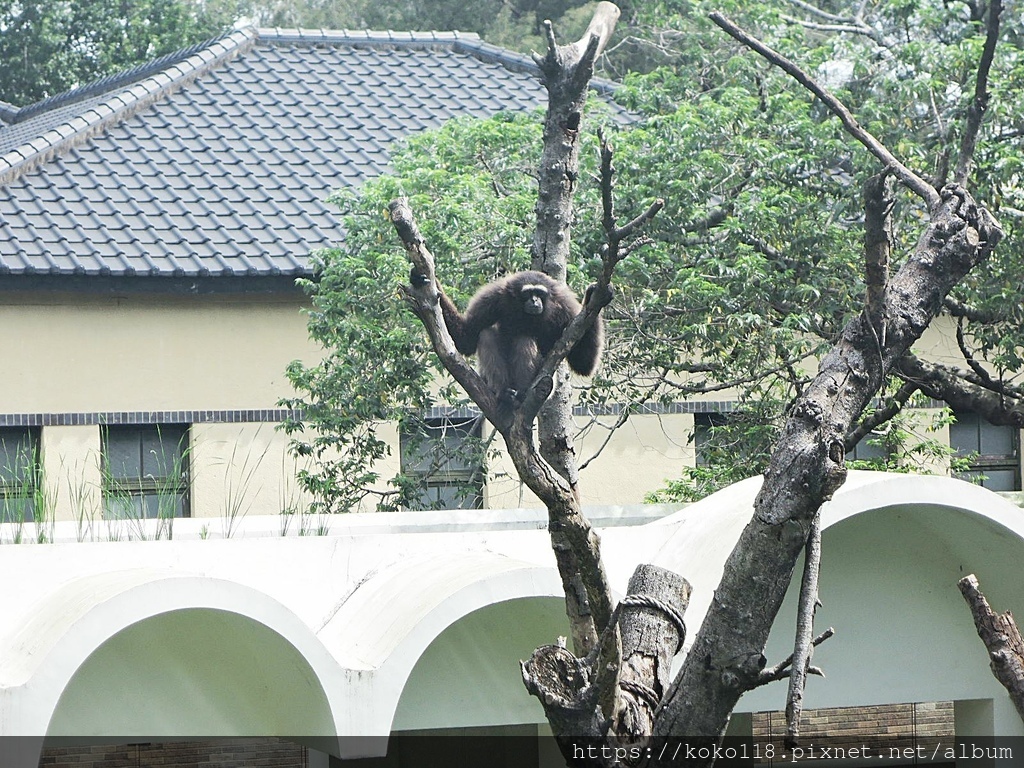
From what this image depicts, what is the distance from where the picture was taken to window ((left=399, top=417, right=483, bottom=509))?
934 centimetres

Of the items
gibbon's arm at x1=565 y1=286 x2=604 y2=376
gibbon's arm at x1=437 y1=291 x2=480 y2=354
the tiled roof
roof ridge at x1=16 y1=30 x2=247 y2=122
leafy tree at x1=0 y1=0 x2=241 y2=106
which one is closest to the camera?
gibbon's arm at x1=437 y1=291 x2=480 y2=354

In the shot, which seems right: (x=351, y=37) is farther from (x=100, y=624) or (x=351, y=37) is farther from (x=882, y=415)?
(x=100, y=624)

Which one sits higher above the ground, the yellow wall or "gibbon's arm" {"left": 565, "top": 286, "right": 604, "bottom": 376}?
the yellow wall

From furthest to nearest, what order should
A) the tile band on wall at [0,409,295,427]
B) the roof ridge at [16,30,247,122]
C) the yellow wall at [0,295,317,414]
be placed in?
the roof ridge at [16,30,247,122] → the yellow wall at [0,295,317,414] → the tile band on wall at [0,409,295,427]

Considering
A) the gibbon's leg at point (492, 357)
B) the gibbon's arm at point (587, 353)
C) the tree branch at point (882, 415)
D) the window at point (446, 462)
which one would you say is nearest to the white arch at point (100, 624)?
the gibbon's leg at point (492, 357)

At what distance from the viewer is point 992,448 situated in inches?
555

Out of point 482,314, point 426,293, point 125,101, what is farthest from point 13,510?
point 426,293

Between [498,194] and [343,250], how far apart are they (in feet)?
3.75

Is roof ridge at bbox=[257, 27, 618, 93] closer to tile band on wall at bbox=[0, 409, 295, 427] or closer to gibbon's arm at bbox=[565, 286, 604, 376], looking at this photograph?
tile band on wall at bbox=[0, 409, 295, 427]

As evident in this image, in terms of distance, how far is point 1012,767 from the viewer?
6.97m

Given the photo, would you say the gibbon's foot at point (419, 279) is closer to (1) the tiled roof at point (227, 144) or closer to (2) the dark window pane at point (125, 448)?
(1) the tiled roof at point (227, 144)

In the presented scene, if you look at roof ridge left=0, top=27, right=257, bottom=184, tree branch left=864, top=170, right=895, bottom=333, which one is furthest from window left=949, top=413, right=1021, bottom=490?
→ tree branch left=864, top=170, right=895, bottom=333

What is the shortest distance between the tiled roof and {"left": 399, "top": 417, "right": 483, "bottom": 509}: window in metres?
2.03

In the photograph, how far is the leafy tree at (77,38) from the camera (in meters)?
22.0
